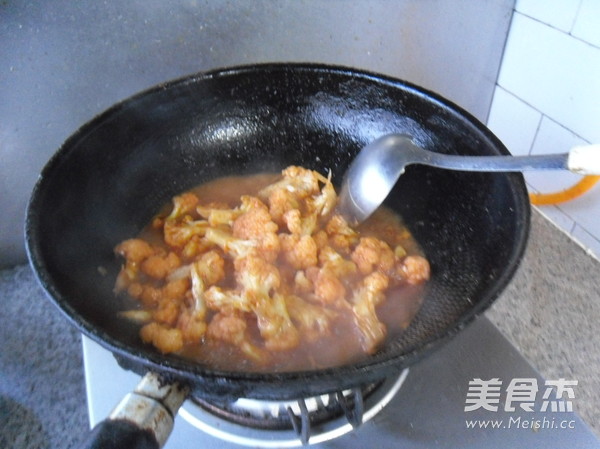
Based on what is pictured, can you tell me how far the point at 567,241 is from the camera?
107cm

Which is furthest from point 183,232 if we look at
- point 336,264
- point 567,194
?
point 567,194

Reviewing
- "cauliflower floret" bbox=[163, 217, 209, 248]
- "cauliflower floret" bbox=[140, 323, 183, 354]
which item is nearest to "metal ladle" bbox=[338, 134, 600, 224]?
"cauliflower floret" bbox=[163, 217, 209, 248]

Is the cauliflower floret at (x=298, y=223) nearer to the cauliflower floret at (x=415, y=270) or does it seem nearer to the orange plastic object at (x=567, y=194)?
the cauliflower floret at (x=415, y=270)

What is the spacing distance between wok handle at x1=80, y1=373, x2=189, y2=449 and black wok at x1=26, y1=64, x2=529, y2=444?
22mm

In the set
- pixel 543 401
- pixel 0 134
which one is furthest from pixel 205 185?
pixel 543 401

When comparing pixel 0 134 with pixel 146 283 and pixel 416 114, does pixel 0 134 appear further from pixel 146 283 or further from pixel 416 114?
pixel 416 114

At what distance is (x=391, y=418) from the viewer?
27.7 inches

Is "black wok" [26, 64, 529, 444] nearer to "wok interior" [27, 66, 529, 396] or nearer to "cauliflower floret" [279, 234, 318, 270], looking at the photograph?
"wok interior" [27, 66, 529, 396]

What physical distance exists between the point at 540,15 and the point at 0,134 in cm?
102

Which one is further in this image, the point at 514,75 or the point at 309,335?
the point at 514,75

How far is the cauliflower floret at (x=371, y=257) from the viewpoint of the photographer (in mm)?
792

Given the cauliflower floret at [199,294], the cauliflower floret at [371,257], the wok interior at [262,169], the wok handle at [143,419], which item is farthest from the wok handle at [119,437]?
the cauliflower floret at [371,257]

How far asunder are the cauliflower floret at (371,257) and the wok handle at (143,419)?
1.21 feet

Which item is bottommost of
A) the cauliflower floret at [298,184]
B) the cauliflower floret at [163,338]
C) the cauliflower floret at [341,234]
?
the cauliflower floret at [163,338]
